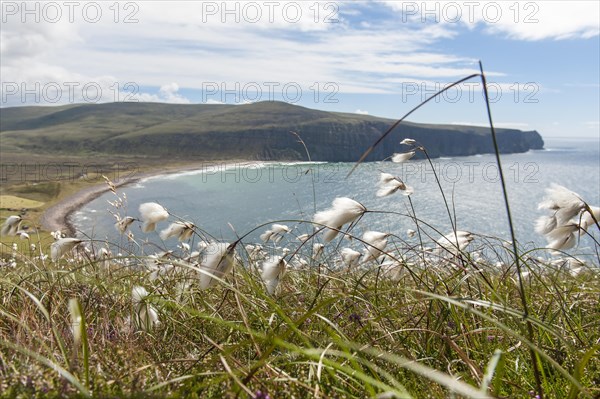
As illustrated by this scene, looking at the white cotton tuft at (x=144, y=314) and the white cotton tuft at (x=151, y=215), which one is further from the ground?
the white cotton tuft at (x=151, y=215)

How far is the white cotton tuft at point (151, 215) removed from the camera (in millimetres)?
3256

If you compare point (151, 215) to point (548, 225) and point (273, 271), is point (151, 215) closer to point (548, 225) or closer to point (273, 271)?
point (273, 271)

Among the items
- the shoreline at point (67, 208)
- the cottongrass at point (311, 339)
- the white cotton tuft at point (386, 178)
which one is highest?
the white cotton tuft at point (386, 178)

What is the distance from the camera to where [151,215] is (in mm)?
3281

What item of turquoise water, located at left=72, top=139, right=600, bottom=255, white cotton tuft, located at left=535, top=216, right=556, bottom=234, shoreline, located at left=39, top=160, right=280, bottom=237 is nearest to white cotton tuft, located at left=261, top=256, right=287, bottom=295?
white cotton tuft, located at left=535, top=216, right=556, bottom=234

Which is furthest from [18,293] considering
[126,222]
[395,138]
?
[395,138]

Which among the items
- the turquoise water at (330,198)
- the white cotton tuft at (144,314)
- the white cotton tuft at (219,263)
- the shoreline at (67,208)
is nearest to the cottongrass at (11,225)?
the white cotton tuft at (144,314)

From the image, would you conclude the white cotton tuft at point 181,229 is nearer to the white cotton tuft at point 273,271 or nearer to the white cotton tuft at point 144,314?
the white cotton tuft at point 144,314

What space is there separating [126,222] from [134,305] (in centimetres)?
126

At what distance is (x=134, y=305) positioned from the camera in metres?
2.72

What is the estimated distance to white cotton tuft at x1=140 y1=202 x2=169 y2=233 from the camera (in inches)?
128

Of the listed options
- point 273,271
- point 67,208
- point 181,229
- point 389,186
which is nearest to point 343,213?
point 273,271

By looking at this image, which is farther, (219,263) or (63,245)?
(63,245)

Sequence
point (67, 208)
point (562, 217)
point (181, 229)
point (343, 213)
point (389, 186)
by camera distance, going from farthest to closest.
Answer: point (67, 208), point (389, 186), point (181, 229), point (343, 213), point (562, 217)
